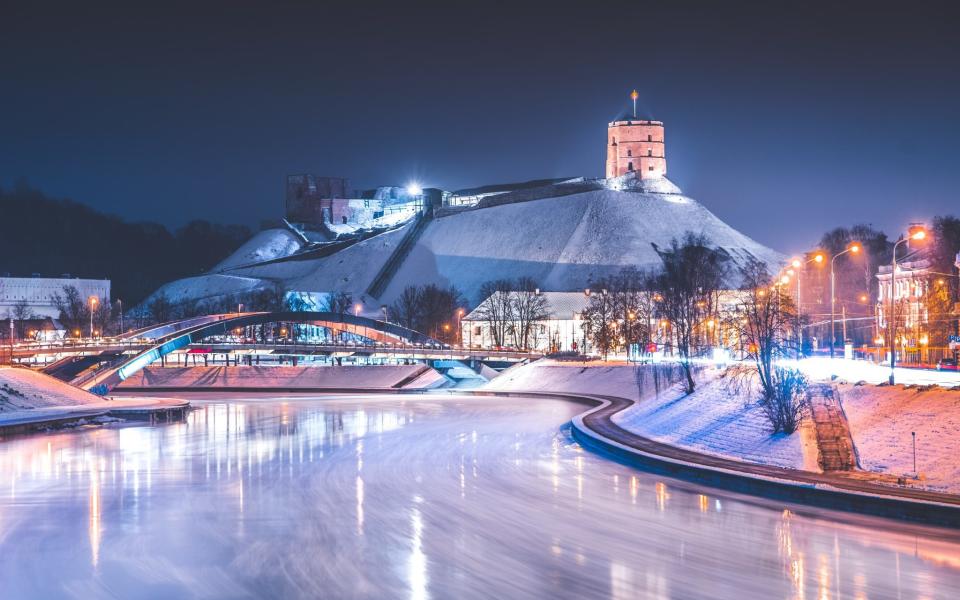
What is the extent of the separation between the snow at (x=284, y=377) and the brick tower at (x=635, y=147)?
6814cm

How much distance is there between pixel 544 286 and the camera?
10762 centimetres

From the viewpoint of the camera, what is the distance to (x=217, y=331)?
220 ft

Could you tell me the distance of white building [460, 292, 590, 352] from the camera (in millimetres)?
85438

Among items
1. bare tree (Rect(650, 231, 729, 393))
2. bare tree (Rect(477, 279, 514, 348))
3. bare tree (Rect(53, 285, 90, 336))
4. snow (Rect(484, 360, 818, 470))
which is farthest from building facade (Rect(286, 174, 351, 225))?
snow (Rect(484, 360, 818, 470))

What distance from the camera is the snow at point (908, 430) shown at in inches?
771

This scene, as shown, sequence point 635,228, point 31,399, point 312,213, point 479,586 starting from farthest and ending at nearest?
point 312,213, point 635,228, point 31,399, point 479,586

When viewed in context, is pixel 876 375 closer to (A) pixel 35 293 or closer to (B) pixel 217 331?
(B) pixel 217 331

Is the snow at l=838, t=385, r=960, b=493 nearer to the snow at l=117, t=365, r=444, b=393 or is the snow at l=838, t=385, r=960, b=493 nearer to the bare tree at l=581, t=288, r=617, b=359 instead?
the bare tree at l=581, t=288, r=617, b=359

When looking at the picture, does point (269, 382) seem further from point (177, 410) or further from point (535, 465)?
point (535, 465)

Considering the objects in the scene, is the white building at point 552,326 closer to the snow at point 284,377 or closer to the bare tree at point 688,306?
the bare tree at point 688,306

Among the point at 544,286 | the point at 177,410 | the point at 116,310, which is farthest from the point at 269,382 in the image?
the point at 116,310

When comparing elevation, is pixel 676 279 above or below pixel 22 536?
above

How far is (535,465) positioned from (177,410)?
24.4m

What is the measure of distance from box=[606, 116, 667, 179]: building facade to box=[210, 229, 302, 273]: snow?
53802 mm
